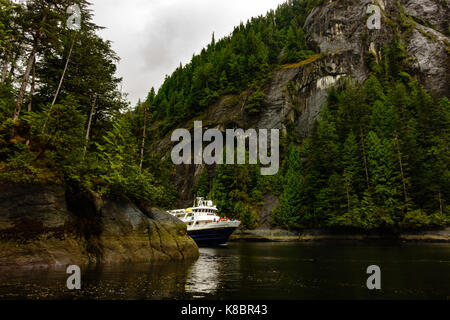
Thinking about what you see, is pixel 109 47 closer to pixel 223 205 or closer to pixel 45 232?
pixel 45 232

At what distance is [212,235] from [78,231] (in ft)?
95.5

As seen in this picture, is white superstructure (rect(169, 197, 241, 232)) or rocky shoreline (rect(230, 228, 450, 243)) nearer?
rocky shoreline (rect(230, 228, 450, 243))

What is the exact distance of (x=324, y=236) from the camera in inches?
2019

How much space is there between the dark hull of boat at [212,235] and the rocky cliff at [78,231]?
2028cm

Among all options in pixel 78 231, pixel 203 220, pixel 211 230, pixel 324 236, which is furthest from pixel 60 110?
pixel 324 236

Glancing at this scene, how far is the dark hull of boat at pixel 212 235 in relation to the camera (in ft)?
145

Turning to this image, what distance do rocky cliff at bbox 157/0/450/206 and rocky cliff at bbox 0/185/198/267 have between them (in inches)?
2229

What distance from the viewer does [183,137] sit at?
8669cm

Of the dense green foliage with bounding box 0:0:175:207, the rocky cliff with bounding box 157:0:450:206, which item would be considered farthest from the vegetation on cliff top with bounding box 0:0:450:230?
the rocky cliff with bounding box 157:0:450:206

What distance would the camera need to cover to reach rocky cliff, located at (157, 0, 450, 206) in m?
77.5

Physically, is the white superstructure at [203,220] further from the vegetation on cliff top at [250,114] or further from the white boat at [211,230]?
the vegetation on cliff top at [250,114]

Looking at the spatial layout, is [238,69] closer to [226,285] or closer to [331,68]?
[331,68]

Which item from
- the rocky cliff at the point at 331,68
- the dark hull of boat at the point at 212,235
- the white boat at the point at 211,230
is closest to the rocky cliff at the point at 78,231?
the white boat at the point at 211,230

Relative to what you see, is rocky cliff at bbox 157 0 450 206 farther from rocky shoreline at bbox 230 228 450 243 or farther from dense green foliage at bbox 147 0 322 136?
rocky shoreline at bbox 230 228 450 243
